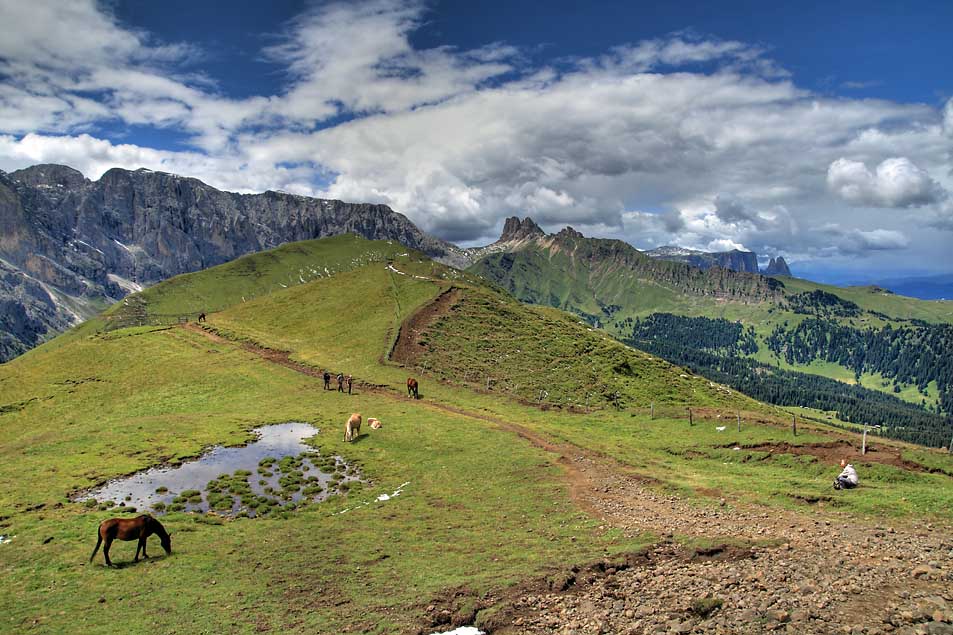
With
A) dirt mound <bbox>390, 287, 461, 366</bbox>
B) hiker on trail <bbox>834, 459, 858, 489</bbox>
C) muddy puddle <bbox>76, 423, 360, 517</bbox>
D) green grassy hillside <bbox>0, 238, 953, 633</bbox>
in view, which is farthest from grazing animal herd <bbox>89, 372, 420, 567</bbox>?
dirt mound <bbox>390, 287, 461, 366</bbox>

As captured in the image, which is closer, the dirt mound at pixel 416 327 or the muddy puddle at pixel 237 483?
the muddy puddle at pixel 237 483

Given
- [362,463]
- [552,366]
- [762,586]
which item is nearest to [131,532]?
[362,463]

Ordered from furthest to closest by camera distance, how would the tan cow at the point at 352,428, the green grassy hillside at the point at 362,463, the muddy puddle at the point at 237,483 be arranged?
1. the tan cow at the point at 352,428
2. the muddy puddle at the point at 237,483
3. the green grassy hillside at the point at 362,463

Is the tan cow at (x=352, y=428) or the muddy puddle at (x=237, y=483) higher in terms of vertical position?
the tan cow at (x=352, y=428)

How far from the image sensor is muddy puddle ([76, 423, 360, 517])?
109ft

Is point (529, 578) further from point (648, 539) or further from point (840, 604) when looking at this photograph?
point (840, 604)

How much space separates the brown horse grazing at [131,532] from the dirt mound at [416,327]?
5397cm

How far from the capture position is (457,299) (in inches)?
4161

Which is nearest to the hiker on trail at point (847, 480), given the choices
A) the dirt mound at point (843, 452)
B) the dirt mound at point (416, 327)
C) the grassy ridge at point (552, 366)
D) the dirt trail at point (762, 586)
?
the dirt trail at point (762, 586)

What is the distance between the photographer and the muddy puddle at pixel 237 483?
33312mm

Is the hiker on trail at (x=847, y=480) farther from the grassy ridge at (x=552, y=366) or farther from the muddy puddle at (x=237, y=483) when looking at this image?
the grassy ridge at (x=552, y=366)

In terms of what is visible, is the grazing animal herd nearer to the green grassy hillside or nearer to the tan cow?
the green grassy hillside

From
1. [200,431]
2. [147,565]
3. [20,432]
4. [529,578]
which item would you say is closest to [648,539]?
[529,578]

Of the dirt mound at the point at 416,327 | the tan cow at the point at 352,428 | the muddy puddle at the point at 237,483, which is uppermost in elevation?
the dirt mound at the point at 416,327
